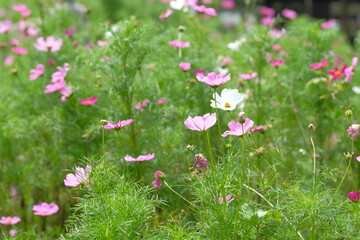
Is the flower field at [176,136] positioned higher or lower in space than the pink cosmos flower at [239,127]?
lower

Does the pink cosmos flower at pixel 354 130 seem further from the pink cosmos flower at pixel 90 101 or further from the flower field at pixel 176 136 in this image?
the pink cosmos flower at pixel 90 101

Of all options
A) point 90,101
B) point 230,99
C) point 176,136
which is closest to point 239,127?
point 230,99

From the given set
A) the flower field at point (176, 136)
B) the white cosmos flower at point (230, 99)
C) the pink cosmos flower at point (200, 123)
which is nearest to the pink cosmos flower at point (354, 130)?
the flower field at point (176, 136)

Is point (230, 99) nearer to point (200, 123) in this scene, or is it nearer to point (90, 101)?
point (200, 123)

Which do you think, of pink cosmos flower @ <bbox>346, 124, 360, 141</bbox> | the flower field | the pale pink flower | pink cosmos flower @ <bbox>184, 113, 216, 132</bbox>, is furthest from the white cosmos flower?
the pale pink flower

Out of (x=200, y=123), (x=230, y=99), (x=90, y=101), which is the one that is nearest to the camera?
(x=200, y=123)

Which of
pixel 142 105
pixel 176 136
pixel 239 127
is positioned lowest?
pixel 176 136

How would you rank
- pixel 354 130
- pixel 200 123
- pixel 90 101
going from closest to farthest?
pixel 200 123, pixel 354 130, pixel 90 101

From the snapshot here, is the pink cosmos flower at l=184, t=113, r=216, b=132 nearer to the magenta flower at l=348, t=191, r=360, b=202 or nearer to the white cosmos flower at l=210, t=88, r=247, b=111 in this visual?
the white cosmos flower at l=210, t=88, r=247, b=111
